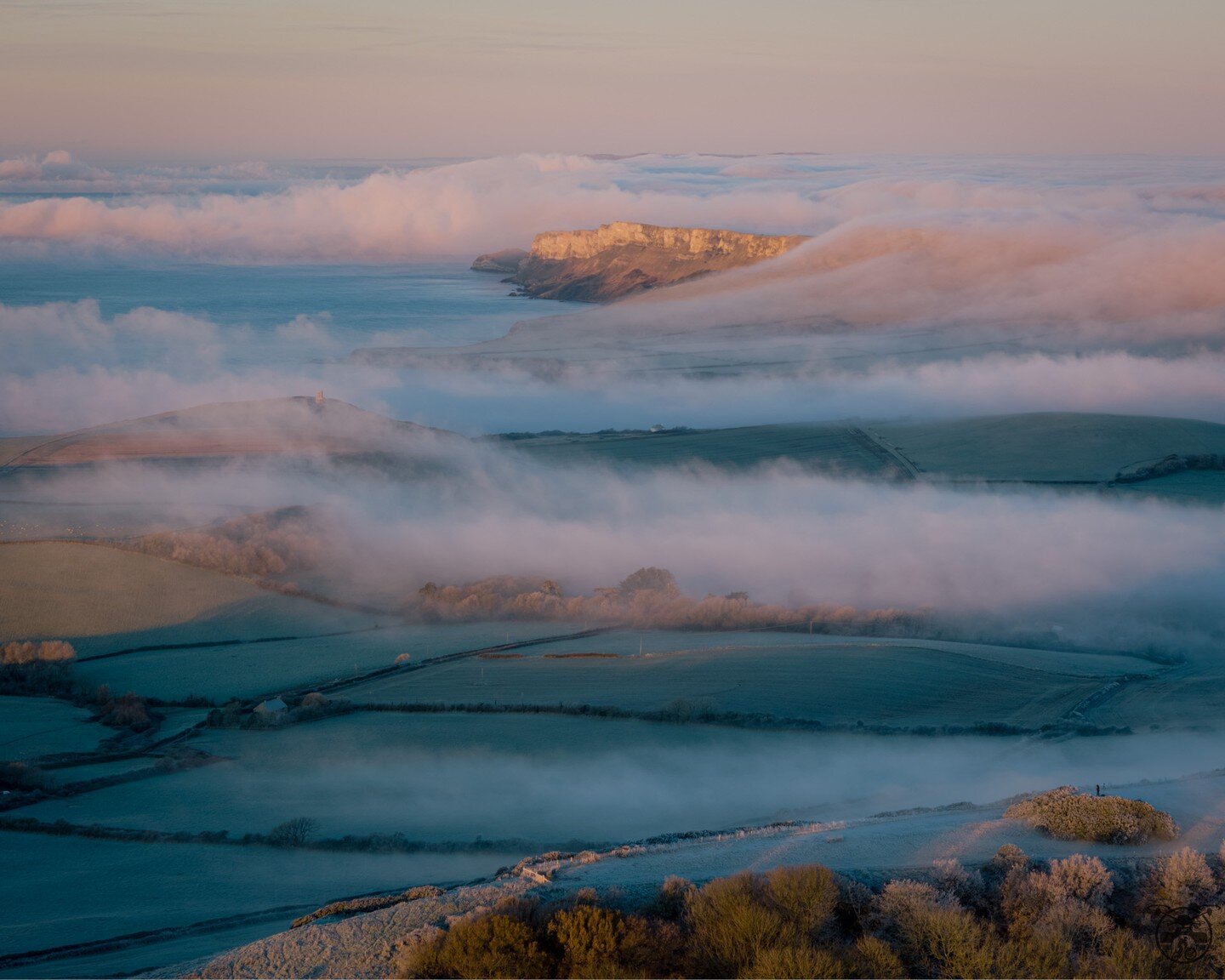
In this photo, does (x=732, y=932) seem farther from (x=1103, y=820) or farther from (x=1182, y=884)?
(x=1103, y=820)

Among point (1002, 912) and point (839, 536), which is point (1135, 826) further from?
point (839, 536)

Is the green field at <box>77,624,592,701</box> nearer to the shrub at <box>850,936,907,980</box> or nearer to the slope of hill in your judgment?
the slope of hill

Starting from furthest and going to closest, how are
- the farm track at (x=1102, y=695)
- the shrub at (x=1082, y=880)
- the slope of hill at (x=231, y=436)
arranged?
the slope of hill at (x=231, y=436) → the farm track at (x=1102, y=695) → the shrub at (x=1082, y=880)

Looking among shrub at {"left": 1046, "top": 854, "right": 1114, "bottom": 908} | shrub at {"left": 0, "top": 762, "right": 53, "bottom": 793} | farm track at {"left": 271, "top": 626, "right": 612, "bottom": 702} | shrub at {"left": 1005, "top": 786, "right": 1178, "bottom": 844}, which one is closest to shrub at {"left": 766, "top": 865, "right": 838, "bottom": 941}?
shrub at {"left": 1046, "top": 854, "right": 1114, "bottom": 908}

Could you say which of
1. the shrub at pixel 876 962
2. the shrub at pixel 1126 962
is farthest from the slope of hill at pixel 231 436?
the shrub at pixel 1126 962

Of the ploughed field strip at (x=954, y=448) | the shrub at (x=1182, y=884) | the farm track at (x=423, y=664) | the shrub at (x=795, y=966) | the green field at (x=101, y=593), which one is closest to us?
the shrub at (x=795, y=966)

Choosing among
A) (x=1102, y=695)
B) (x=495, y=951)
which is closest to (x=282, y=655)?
(x=1102, y=695)

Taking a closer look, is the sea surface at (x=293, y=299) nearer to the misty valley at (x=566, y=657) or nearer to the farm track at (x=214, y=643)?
the misty valley at (x=566, y=657)

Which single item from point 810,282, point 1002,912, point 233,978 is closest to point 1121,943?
point 1002,912
